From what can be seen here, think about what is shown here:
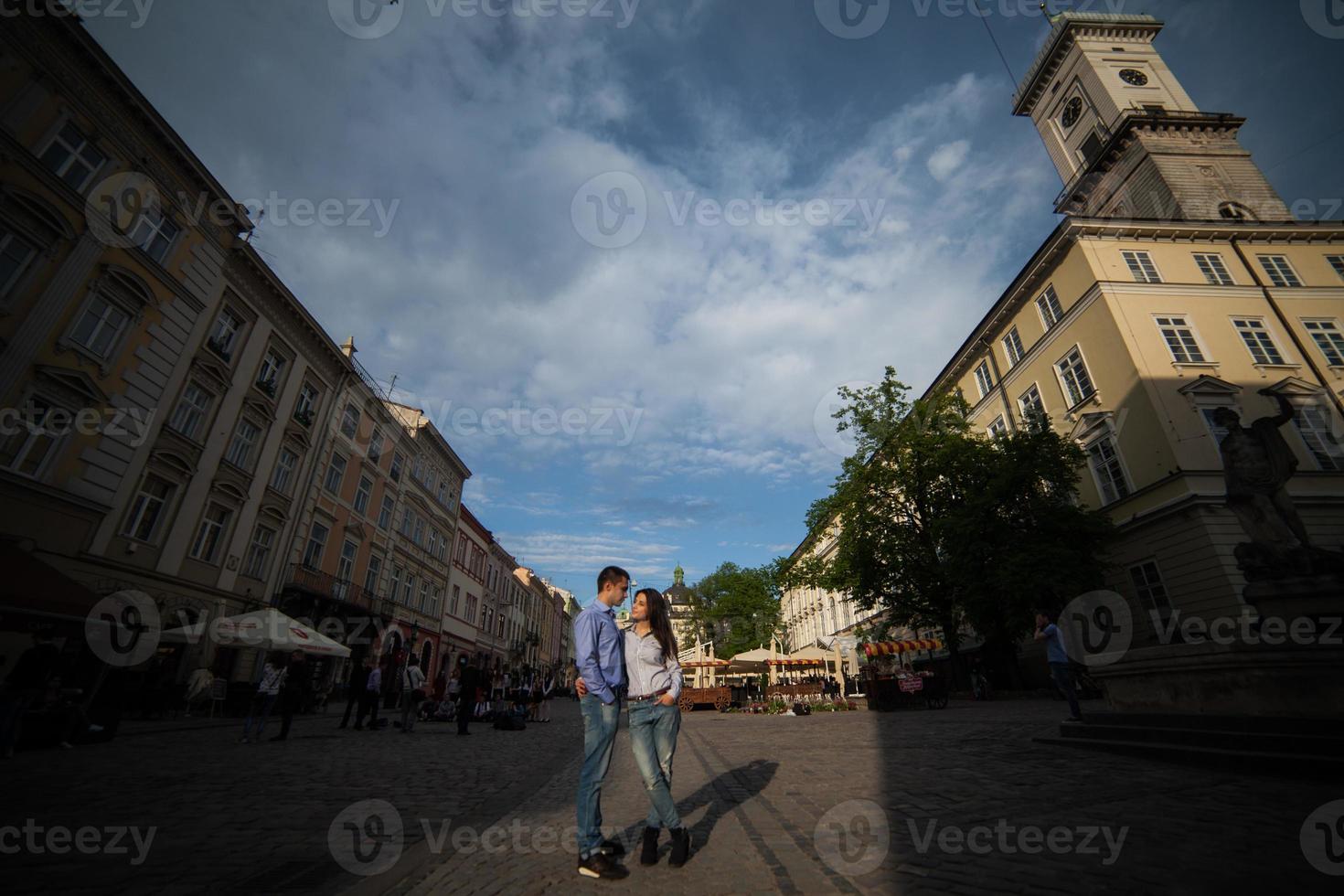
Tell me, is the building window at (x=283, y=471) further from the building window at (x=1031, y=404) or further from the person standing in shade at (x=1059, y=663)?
the building window at (x=1031, y=404)

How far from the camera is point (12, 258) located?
1319cm

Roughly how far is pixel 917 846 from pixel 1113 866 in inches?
43.9

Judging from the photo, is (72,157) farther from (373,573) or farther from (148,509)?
(373,573)

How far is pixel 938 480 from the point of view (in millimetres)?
26344

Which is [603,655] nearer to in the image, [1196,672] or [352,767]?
[352,767]

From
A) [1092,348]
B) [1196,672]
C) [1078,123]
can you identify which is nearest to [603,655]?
[1196,672]

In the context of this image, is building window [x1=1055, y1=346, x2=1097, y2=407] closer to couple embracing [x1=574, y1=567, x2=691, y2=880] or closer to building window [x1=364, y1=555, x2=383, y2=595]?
couple embracing [x1=574, y1=567, x2=691, y2=880]

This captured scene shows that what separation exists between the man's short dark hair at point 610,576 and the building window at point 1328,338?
109ft

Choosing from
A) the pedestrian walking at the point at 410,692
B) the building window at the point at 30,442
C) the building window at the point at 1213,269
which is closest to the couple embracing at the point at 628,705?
the pedestrian walking at the point at 410,692

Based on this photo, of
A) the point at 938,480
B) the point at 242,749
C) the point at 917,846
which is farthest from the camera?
the point at 938,480

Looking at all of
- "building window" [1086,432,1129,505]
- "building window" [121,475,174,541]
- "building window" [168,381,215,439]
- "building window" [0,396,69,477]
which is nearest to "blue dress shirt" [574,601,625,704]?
"building window" [0,396,69,477]

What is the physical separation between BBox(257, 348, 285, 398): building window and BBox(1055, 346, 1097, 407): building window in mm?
33082

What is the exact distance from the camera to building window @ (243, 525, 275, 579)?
20.2 metres

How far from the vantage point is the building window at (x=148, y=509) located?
1593 cm
